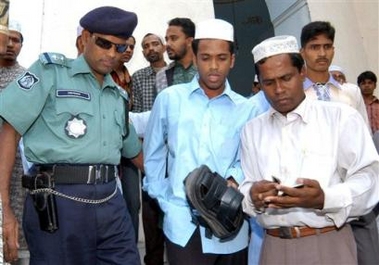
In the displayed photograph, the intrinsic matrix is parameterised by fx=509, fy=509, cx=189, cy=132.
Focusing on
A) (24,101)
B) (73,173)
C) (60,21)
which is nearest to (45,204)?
(73,173)

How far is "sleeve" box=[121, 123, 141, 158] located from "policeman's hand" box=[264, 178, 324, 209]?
47.8 inches

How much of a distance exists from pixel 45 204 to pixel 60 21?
11.2 feet

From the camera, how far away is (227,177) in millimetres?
2732

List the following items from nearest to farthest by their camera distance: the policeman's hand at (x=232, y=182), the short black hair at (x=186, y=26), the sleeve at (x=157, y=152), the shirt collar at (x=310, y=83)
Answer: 1. the policeman's hand at (x=232, y=182)
2. the sleeve at (x=157, y=152)
3. the shirt collar at (x=310, y=83)
4. the short black hair at (x=186, y=26)

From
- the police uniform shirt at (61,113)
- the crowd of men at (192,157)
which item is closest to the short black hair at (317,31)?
the crowd of men at (192,157)

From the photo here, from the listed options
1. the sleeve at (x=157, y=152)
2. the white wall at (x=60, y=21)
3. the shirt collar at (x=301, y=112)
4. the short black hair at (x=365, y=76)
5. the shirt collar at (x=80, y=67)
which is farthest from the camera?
the short black hair at (x=365, y=76)

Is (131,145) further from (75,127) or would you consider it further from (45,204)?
(45,204)

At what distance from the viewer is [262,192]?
7.18ft

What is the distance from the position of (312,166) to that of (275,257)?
1.54 ft

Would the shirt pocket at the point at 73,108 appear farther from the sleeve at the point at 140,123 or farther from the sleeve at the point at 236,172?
the sleeve at the point at 140,123

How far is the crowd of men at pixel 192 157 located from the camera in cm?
231

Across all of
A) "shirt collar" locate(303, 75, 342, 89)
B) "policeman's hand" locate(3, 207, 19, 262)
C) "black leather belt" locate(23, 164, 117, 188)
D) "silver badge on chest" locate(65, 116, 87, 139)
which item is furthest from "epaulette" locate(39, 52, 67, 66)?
"shirt collar" locate(303, 75, 342, 89)

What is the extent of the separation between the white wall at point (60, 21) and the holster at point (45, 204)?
2937 millimetres

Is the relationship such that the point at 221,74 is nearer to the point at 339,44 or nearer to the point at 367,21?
the point at 339,44
